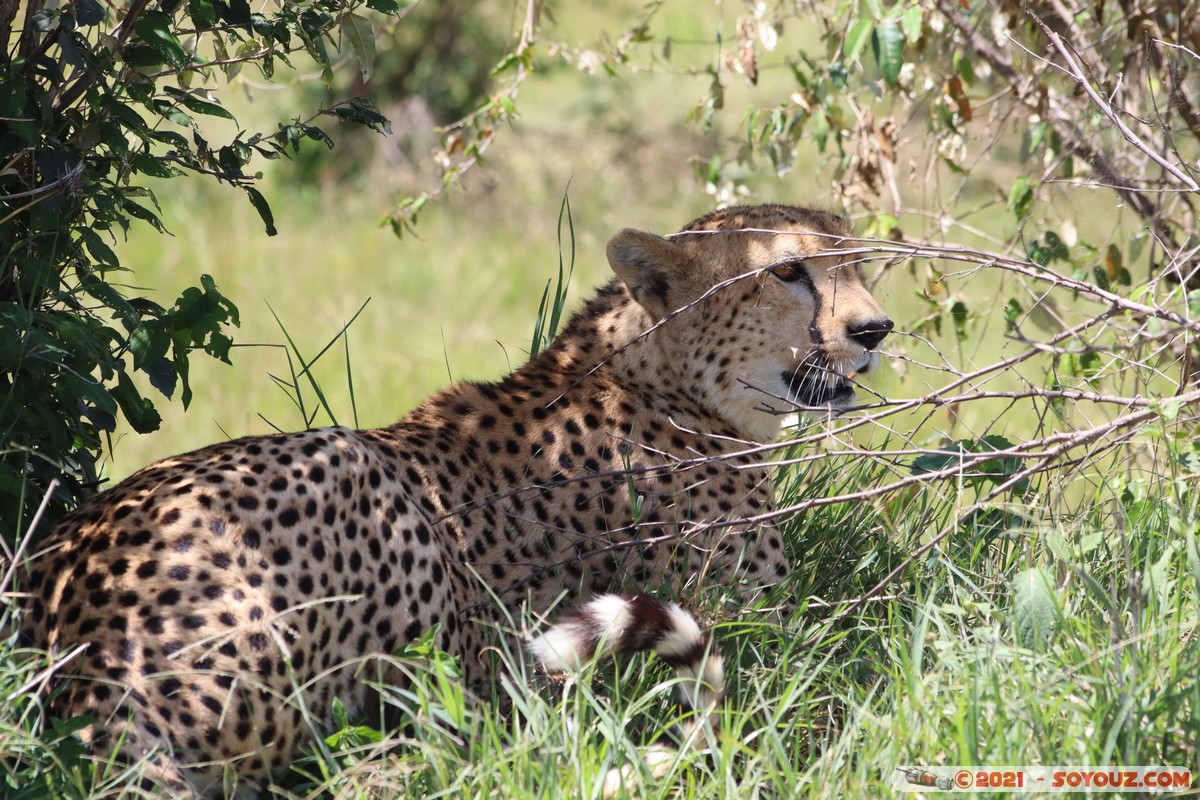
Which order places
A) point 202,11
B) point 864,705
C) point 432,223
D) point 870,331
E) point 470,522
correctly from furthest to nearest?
point 432,223
point 870,331
point 470,522
point 202,11
point 864,705

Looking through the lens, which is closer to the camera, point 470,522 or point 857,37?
point 470,522

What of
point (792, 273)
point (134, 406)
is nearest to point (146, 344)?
point (134, 406)

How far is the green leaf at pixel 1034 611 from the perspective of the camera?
2.36 metres

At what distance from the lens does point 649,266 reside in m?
3.43

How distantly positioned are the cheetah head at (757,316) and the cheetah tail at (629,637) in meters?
0.97

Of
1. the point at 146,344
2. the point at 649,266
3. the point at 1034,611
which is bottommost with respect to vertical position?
the point at 1034,611

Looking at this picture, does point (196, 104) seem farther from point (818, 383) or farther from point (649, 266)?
point (818, 383)

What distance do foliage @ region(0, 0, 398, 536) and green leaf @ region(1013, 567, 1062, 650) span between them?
171 centimetres

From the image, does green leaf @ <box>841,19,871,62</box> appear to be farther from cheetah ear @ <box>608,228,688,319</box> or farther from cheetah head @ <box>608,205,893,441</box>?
cheetah ear @ <box>608,228,688,319</box>

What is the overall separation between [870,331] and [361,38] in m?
1.36

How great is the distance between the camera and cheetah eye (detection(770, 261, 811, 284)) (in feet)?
11.0

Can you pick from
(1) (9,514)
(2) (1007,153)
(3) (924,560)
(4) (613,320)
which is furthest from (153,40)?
(2) (1007,153)

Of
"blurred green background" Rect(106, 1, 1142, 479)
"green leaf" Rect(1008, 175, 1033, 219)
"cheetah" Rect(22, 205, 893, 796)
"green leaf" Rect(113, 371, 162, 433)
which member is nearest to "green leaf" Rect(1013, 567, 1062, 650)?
"cheetah" Rect(22, 205, 893, 796)

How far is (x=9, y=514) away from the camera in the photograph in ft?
9.18
